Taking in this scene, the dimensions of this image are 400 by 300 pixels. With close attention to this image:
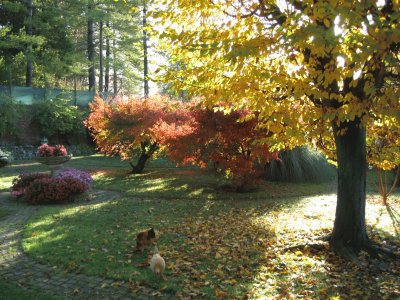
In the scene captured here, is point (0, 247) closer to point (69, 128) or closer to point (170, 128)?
point (170, 128)

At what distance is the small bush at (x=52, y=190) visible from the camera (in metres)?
9.32

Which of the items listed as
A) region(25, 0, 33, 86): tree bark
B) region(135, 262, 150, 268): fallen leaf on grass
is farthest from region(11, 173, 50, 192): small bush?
region(25, 0, 33, 86): tree bark

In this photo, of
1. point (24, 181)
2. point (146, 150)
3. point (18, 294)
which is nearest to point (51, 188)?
point (24, 181)

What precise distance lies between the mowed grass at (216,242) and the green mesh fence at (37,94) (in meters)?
13.9

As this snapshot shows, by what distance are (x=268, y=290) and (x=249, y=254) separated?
1.22 metres

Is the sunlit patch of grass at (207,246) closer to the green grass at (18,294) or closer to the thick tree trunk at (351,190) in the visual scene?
the thick tree trunk at (351,190)

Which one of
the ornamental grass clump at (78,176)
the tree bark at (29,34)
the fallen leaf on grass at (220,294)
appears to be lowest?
the fallen leaf on grass at (220,294)

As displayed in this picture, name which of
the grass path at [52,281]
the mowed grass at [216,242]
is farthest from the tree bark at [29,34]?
the grass path at [52,281]

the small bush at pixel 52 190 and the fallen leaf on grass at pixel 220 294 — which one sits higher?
the small bush at pixel 52 190

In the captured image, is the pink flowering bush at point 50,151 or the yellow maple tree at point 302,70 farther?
the pink flowering bush at point 50,151

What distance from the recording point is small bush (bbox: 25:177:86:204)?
9320mm

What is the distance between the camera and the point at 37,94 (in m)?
22.2

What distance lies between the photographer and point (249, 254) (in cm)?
545

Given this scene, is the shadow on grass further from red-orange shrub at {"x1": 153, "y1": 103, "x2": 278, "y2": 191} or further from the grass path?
red-orange shrub at {"x1": 153, "y1": 103, "x2": 278, "y2": 191}
